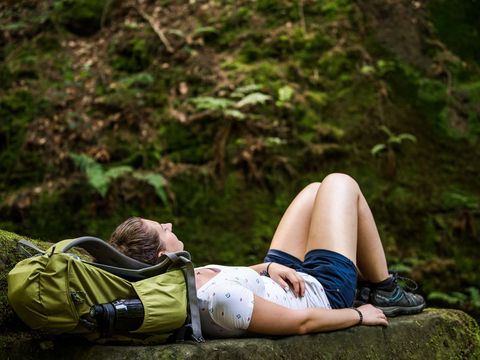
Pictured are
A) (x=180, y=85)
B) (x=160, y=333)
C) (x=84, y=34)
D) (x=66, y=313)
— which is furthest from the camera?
(x=84, y=34)

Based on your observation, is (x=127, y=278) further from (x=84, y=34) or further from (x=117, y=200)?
(x=84, y=34)

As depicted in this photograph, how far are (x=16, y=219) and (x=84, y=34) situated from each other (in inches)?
164

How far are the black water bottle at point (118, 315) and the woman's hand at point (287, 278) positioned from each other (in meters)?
1.04

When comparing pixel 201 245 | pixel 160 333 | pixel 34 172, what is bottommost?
pixel 201 245

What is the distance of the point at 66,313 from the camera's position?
2088 mm

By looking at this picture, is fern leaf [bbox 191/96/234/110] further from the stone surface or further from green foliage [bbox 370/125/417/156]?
the stone surface

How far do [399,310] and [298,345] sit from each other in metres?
1.15

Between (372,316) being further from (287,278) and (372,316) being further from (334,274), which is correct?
(287,278)

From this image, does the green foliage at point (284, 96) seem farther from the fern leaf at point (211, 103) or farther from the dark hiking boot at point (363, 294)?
the dark hiking boot at point (363, 294)

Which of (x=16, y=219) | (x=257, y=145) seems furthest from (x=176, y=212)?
(x=16, y=219)

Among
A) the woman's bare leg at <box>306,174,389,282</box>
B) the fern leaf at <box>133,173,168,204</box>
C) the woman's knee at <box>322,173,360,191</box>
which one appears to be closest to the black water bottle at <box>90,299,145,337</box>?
the woman's bare leg at <box>306,174,389,282</box>

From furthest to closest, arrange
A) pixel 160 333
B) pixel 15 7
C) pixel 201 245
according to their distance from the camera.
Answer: pixel 15 7, pixel 201 245, pixel 160 333

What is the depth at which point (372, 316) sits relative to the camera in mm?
3113

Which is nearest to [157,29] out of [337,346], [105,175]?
[105,175]
